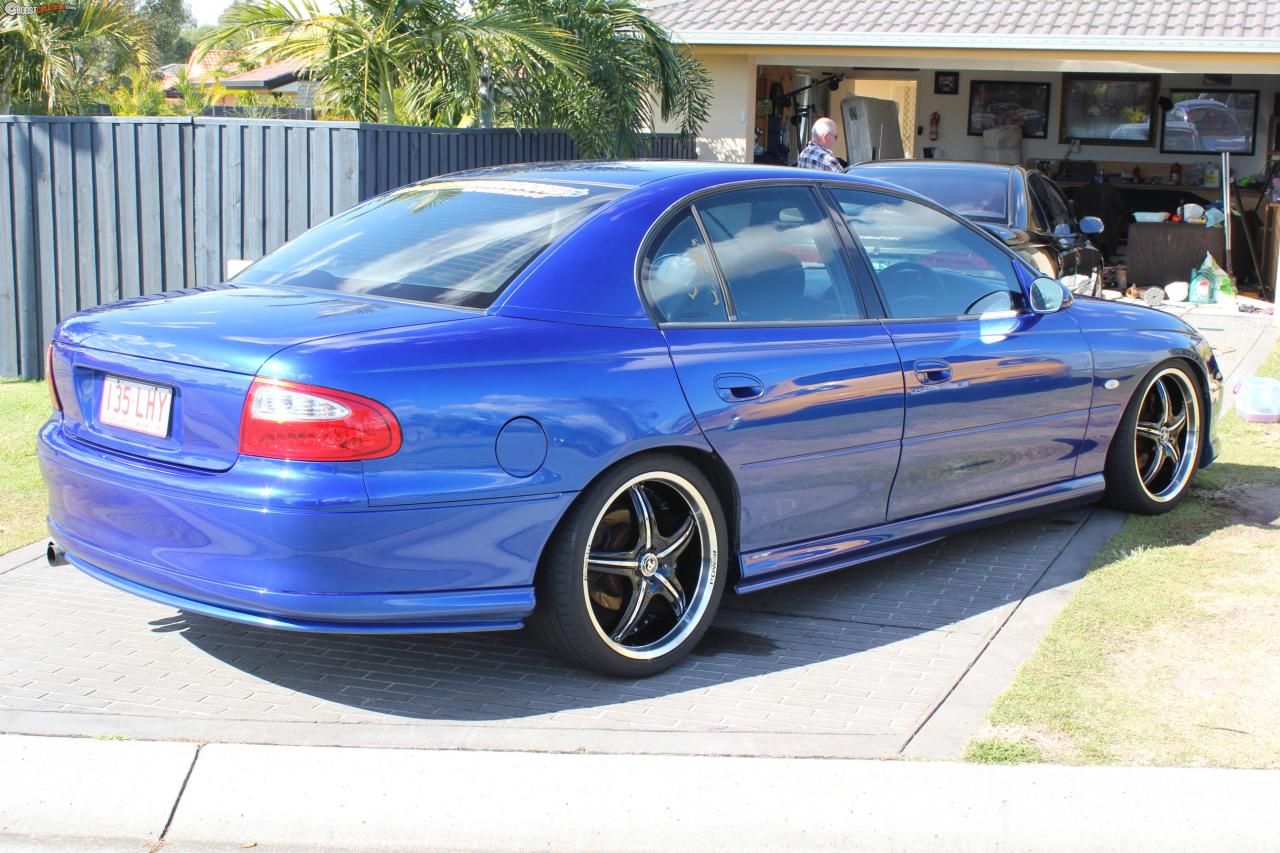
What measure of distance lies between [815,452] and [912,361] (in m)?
0.61

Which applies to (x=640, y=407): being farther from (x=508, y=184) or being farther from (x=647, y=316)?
(x=508, y=184)

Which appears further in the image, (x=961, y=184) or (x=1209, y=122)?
(x=1209, y=122)

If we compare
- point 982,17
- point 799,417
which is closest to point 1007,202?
point 982,17

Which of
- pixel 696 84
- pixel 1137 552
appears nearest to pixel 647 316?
pixel 1137 552

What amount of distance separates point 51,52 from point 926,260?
1393 cm

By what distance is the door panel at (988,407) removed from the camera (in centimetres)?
511

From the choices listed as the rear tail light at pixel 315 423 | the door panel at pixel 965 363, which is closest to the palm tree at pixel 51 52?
the door panel at pixel 965 363

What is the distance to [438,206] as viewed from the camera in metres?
4.94

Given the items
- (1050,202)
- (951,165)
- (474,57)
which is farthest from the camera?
(1050,202)

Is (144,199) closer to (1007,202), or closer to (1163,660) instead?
(1007,202)

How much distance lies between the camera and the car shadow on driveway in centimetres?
415

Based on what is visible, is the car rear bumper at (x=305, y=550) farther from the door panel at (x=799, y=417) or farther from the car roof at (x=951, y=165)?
the car roof at (x=951, y=165)

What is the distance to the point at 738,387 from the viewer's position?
4.50 metres

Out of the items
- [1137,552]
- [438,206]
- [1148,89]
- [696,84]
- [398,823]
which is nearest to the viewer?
[398,823]
